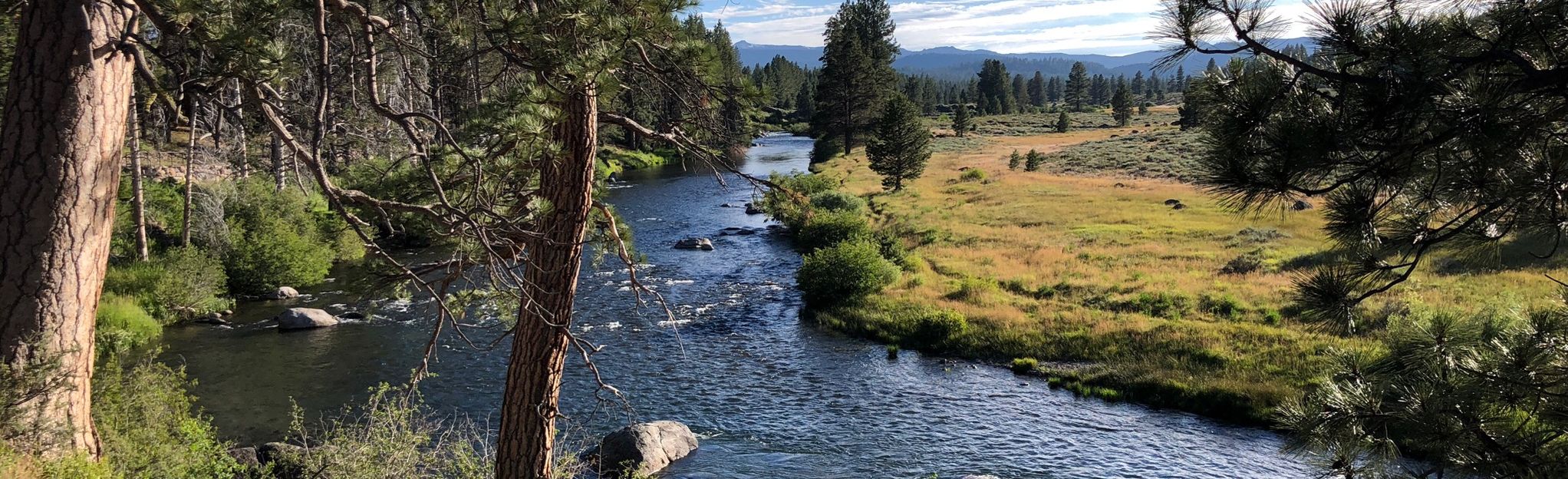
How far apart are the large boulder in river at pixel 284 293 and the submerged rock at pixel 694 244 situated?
13077 millimetres

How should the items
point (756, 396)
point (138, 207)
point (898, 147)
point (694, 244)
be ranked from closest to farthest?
point (756, 396) → point (138, 207) → point (694, 244) → point (898, 147)

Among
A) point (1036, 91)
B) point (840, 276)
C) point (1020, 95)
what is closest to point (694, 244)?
point (840, 276)

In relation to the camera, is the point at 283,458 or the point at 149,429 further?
the point at 283,458

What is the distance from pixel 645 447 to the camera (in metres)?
14.4

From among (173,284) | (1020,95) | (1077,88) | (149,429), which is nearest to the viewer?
(149,429)

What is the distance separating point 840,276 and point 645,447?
12269 mm

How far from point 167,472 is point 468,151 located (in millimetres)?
4478

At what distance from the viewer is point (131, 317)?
20.2m

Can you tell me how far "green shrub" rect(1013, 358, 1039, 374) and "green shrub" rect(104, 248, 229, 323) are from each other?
19866 mm

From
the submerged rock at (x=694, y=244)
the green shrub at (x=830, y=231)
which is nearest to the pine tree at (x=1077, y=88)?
the green shrub at (x=830, y=231)

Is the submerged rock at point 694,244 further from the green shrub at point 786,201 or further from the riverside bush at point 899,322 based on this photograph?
the green shrub at point 786,201

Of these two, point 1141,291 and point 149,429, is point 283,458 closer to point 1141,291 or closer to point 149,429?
point 149,429

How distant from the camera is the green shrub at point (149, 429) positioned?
807 cm

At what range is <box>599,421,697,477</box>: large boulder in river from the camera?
14164 mm
